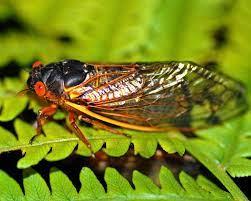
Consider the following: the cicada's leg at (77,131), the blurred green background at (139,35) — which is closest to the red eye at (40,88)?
the cicada's leg at (77,131)

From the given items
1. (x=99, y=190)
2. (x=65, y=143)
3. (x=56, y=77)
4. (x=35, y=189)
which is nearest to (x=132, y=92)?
(x=56, y=77)

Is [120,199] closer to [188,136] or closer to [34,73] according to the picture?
[188,136]

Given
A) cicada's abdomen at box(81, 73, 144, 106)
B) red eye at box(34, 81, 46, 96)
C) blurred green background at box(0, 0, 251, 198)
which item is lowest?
cicada's abdomen at box(81, 73, 144, 106)

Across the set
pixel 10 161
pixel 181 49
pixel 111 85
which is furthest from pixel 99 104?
pixel 181 49

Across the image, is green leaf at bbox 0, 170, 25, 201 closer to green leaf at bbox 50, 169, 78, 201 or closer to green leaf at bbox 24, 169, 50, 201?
green leaf at bbox 24, 169, 50, 201

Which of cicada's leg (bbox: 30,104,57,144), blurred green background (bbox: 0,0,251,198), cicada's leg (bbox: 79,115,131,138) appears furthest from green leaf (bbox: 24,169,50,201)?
blurred green background (bbox: 0,0,251,198)

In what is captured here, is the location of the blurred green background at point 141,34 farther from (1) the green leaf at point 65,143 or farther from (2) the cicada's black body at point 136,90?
(1) the green leaf at point 65,143

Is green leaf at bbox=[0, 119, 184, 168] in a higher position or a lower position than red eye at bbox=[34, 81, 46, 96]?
lower

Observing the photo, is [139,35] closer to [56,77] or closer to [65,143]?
[56,77]
